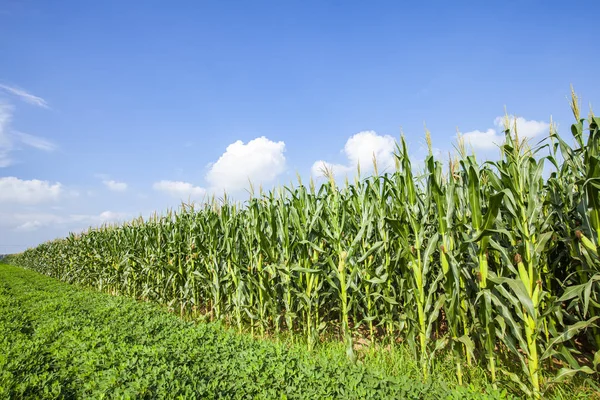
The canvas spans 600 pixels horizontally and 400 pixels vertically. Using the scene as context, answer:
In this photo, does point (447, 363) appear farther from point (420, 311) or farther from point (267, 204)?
point (267, 204)

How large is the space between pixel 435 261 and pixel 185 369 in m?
3.47

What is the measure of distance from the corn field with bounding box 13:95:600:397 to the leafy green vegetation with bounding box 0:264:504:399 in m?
0.61

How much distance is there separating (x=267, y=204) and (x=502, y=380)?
447cm

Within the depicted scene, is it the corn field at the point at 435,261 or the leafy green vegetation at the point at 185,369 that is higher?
the corn field at the point at 435,261

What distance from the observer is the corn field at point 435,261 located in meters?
3.46

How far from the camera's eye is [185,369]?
368 centimetres

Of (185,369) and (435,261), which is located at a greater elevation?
(435,261)

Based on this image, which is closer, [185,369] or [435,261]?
[185,369]

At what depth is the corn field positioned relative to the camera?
346 centimetres

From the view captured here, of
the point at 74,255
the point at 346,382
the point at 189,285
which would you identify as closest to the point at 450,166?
the point at 346,382

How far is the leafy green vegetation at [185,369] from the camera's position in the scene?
128 inches

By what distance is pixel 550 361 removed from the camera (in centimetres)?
404

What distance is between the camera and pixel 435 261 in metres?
4.87

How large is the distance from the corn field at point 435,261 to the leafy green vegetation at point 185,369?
1.99ft
